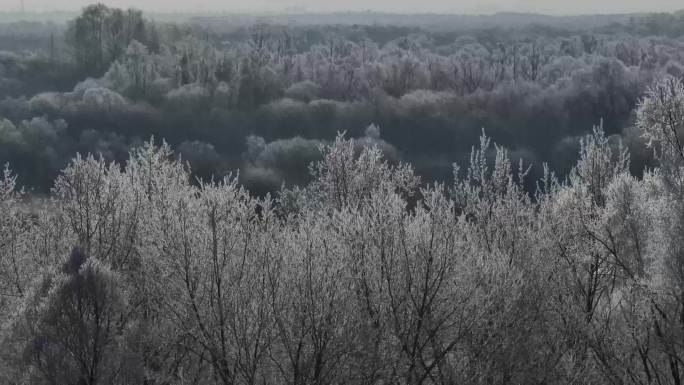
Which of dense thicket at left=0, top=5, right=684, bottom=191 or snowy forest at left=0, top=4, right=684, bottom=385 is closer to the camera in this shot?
snowy forest at left=0, top=4, right=684, bottom=385

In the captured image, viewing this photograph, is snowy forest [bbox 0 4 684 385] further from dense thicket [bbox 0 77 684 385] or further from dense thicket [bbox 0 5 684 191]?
dense thicket [bbox 0 5 684 191]

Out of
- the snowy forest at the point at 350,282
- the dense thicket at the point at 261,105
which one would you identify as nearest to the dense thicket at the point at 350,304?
the snowy forest at the point at 350,282

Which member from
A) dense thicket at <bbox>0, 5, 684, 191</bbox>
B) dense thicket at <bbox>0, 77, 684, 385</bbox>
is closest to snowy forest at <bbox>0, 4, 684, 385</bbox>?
dense thicket at <bbox>0, 77, 684, 385</bbox>

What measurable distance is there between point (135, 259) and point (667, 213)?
65.5 feet

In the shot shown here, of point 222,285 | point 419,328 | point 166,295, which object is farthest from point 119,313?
point 419,328

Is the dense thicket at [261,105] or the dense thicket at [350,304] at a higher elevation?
the dense thicket at [350,304]

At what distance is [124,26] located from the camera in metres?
138

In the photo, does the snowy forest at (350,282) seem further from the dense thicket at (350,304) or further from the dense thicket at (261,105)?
the dense thicket at (261,105)

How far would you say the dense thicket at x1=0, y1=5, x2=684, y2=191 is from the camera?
13038cm

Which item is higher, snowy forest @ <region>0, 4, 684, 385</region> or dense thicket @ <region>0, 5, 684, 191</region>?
snowy forest @ <region>0, 4, 684, 385</region>

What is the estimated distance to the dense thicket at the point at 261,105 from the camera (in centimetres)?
13038

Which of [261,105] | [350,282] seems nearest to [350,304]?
[350,282]

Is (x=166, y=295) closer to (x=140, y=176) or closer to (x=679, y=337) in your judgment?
(x=140, y=176)

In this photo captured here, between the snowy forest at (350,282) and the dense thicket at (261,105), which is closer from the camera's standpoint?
the snowy forest at (350,282)
